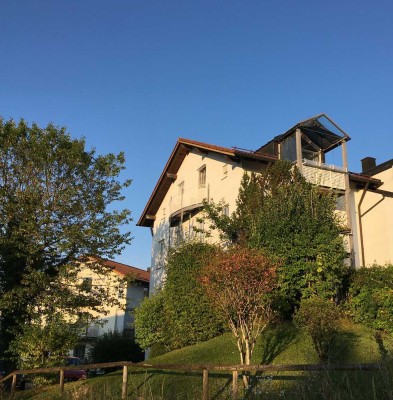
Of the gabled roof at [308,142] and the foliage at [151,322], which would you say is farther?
the gabled roof at [308,142]

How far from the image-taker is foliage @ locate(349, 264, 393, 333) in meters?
13.9

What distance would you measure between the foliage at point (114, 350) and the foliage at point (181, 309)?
580 cm

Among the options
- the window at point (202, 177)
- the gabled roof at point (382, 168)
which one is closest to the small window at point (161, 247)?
the window at point (202, 177)

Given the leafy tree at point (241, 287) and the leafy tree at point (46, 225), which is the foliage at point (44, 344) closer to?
the leafy tree at point (46, 225)

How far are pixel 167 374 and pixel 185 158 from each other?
1933cm

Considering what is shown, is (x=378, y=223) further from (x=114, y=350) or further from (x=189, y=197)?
(x=114, y=350)

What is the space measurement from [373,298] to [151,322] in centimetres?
1071

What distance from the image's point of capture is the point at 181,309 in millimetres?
18594

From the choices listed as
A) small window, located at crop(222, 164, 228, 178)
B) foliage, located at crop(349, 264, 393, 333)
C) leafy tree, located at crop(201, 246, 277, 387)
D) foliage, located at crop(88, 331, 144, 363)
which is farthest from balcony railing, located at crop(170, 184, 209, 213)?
leafy tree, located at crop(201, 246, 277, 387)

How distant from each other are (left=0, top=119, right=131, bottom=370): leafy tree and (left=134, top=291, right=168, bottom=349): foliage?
2439 mm

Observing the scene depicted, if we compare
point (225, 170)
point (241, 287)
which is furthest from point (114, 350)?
point (241, 287)

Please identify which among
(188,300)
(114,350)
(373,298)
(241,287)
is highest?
(188,300)

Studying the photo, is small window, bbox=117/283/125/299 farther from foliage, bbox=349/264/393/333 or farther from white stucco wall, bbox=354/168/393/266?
white stucco wall, bbox=354/168/393/266

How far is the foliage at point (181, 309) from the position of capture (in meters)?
17.6
